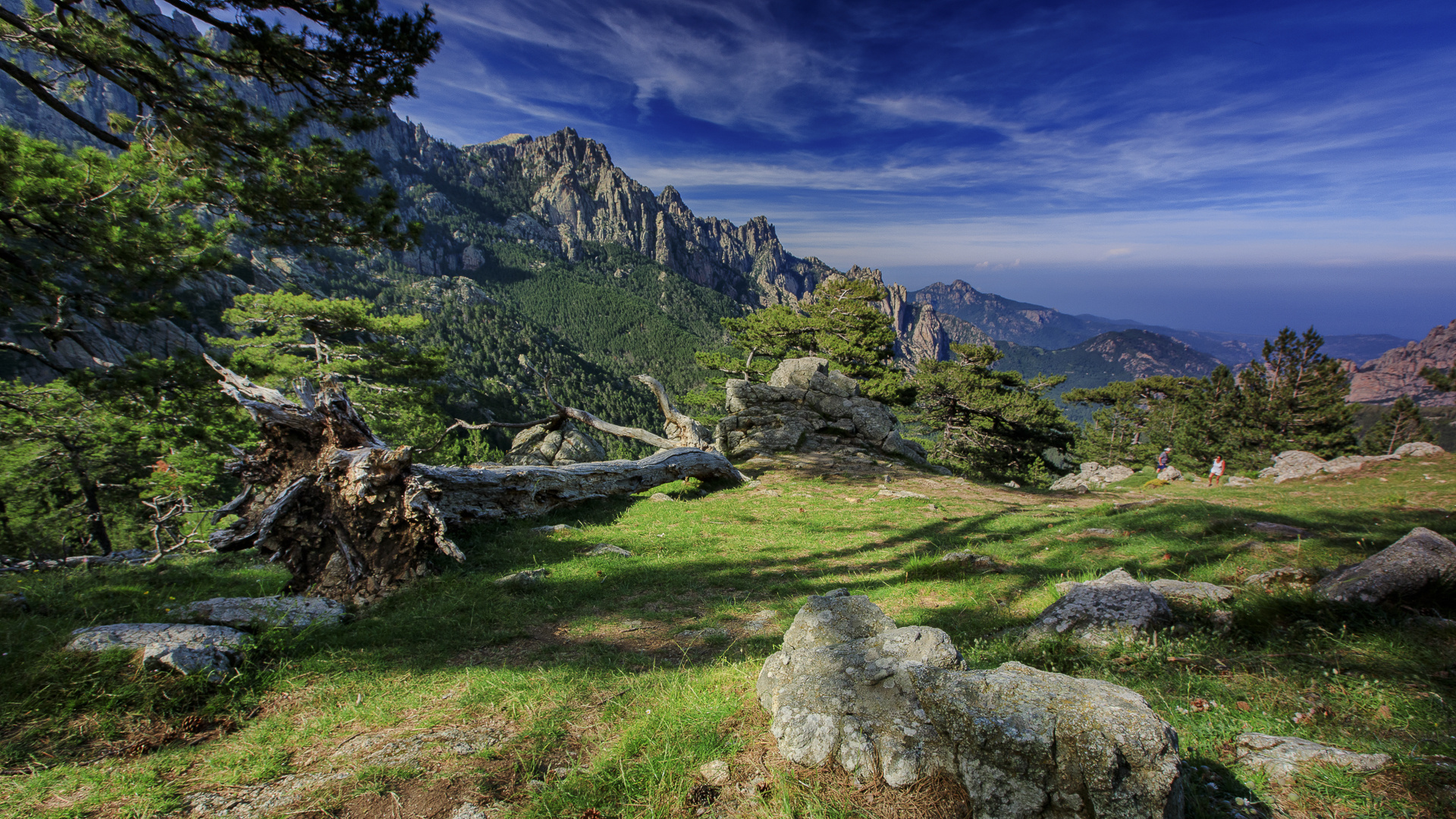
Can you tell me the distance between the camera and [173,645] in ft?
12.8

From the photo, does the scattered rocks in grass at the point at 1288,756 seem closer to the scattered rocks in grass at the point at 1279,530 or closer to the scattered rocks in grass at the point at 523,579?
the scattered rocks in grass at the point at 1279,530

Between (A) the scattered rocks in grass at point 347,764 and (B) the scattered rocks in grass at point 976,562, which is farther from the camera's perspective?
(B) the scattered rocks in grass at point 976,562

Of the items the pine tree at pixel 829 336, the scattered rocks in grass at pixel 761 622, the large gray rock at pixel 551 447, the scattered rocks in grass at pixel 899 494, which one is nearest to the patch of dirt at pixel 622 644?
the scattered rocks in grass at pixel 761 622

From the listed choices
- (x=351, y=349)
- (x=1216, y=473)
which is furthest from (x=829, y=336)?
(x=351, y=349)

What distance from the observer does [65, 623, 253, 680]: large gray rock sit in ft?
12.5

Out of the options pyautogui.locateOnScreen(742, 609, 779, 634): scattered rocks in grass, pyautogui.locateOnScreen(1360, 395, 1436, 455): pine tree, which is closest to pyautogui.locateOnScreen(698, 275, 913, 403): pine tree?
pyautogui.locateOnScreen(742, 609, 779, 634): scattered rocks in grass

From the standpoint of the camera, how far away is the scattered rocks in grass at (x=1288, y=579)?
537 cm

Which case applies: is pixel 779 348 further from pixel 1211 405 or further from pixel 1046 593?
pixel 1211 405

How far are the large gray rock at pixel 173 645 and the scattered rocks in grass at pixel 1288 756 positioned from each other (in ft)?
23.2

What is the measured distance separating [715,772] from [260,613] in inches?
203

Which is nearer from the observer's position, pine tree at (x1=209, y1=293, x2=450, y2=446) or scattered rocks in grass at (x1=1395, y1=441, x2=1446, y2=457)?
scattered rocks in grass at (x1=1395, y1=441, x2=1446, y2=457)

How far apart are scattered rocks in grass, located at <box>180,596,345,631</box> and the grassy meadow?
0.28 m

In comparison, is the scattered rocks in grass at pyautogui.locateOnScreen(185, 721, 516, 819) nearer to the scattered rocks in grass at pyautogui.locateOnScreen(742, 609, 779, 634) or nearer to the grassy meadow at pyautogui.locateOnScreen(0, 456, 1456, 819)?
the grassy meadow at pyautogui.locateOnScreen(0, 456, 1456, 819)

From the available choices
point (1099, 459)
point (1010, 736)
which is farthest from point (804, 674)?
point (1099, 459)
